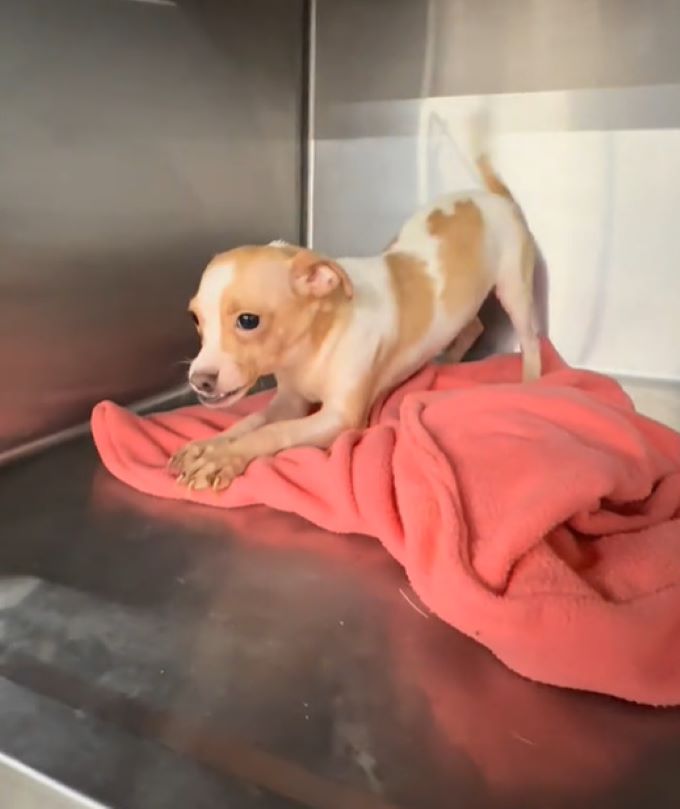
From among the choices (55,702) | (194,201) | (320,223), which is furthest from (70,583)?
(320,223)

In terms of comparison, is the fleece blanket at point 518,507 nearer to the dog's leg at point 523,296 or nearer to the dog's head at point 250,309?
the dog's head at point 250,309

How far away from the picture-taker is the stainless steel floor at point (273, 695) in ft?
1.59

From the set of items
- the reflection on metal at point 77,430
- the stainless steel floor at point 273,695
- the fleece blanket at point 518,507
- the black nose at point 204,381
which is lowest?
the reflection on metal at point 77,430

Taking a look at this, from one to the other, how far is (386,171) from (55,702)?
0.97 metres

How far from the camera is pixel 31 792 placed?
48 cm

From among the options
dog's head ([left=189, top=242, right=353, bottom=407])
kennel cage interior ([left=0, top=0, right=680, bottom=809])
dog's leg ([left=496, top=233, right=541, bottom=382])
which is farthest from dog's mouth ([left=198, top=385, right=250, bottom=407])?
dog's leg ([left=496, top=233, right=541, bottom=382])

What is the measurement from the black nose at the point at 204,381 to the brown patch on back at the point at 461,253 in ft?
1.17

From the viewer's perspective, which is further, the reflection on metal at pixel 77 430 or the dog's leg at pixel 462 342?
the dog's leg at pixel 462 342

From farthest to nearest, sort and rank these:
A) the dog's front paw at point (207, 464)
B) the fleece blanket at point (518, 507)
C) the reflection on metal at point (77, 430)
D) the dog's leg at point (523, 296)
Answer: the dog's leg at point (523, 296), the reflection on metal at point (77, 430), the dog's front paw at point (207, 464), the fleece blanket at point (518, 507)

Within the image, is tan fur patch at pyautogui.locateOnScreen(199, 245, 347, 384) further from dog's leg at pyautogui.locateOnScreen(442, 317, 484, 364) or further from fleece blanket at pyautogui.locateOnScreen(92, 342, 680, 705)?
dog's leg at pyautogui.locateOnScreen(442, 317, 484, 364)

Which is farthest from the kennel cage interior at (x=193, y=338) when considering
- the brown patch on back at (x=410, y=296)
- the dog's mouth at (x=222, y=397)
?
the brown patch on back at (x=410, y=296)

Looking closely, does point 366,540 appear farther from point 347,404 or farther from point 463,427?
point 347,404

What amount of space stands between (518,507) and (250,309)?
37 cm

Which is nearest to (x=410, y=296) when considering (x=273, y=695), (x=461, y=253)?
(x=461, y=253)
